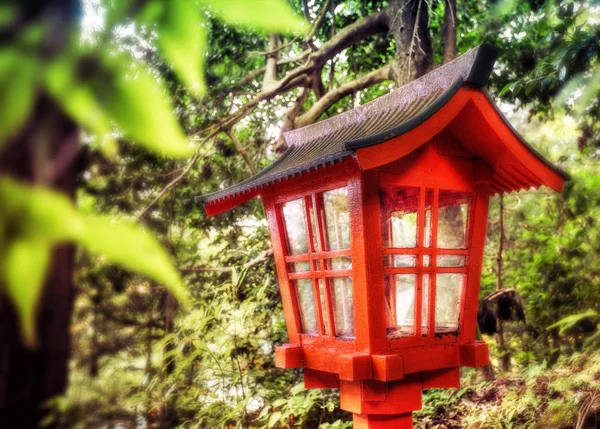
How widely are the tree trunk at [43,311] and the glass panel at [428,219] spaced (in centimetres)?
175

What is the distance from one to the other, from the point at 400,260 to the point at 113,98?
1.80 metres

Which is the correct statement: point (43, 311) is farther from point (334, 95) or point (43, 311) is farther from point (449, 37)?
point (449, 37)

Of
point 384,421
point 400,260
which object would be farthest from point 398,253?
point 384,421

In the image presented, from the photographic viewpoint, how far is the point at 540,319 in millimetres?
4625

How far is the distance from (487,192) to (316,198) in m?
0.82

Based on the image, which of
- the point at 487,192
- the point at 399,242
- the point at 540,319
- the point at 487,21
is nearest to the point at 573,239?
the point at 540,319

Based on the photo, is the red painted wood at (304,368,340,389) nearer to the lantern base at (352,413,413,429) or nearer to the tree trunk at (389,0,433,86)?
the lantern base at (352,413,413,429)

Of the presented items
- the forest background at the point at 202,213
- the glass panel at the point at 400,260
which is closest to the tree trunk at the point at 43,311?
the forest background at the point at 202,213

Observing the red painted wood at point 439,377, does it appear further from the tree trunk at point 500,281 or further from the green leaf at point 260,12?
the tree trunk at point 500,281

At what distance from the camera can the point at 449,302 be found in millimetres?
2193

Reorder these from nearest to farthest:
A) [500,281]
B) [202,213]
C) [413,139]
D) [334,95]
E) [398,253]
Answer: [413,139]
[398,253]
[334,95]
[202,213]
[500,281]

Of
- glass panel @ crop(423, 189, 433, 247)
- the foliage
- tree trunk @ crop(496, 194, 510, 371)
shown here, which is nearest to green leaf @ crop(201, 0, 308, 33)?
the foliage

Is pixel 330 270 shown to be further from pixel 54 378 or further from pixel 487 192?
pixel 54 378

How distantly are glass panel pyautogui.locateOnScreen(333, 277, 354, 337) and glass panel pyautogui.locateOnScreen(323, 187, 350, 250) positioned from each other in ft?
0.52
